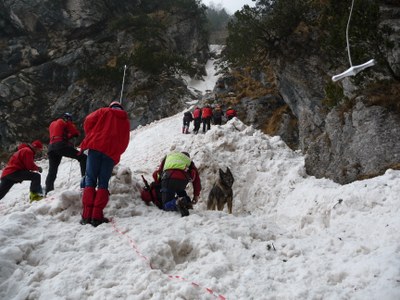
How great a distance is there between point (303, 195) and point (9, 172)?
21.6ft

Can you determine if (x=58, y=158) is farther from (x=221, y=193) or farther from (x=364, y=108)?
(x=364, y=108)

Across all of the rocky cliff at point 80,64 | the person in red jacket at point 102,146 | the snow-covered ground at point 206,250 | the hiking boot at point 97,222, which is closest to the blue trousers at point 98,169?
the person in red jacket at point 102,146

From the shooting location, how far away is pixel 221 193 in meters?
9.05

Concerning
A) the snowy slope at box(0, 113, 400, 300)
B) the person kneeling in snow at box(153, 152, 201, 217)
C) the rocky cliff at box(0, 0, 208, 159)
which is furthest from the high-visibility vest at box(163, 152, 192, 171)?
the rocky cliff at box(0, 0, 208, 159)

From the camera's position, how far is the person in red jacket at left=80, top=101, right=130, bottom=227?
560 cm

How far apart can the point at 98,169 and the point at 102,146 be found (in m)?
0.40

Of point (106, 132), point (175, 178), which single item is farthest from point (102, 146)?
point (175, 178)

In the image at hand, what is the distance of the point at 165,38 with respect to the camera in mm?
48375

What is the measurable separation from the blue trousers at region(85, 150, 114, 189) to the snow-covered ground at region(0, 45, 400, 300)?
44 centimetres

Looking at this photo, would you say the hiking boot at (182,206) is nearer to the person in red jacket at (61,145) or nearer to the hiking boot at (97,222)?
the hiking boot at (97,222)

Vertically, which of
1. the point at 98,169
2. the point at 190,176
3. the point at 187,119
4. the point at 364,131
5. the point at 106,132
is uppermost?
the point at 187,119

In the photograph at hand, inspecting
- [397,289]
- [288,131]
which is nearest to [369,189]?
[397,289]

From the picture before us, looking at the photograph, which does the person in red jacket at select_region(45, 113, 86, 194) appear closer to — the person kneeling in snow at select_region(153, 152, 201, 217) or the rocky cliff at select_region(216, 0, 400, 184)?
the person kneeling in snow at select_region(153, 152, 201, 217)

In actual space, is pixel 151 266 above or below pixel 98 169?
below
